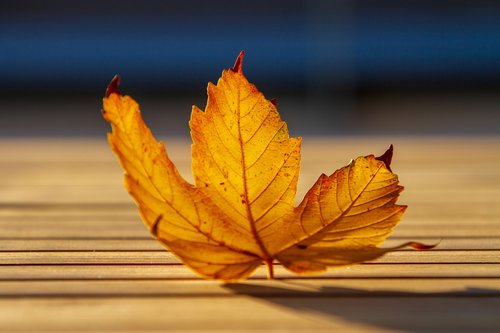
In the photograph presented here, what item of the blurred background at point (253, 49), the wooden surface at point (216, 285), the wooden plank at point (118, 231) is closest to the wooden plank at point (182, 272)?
the wooden surface at point (216, 285)

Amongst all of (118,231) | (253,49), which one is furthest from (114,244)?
(253,49)

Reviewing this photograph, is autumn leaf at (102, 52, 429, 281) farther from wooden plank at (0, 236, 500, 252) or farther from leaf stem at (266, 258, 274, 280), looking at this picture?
wooden plank at (0, 236, 500, 252)

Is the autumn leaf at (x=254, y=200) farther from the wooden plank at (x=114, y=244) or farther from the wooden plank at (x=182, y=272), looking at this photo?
the wooden plank at (x=114, y=244)

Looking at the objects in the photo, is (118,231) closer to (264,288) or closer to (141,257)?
(141,257)

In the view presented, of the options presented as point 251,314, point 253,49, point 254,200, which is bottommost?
point 251,314

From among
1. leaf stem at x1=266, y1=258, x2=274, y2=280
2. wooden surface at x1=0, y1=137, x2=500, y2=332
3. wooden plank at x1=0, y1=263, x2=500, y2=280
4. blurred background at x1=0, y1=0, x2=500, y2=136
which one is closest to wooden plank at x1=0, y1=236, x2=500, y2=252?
wooden surface at x1=0, y1=137, x2=500, y2=332

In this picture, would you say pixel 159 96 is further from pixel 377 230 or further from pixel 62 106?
pixel 377 230
